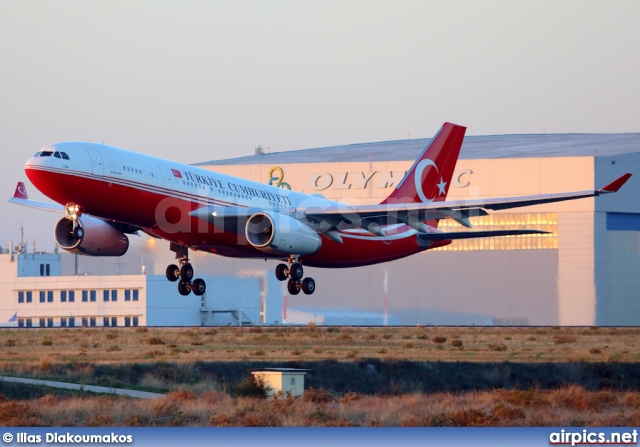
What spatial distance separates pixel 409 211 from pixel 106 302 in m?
52.2

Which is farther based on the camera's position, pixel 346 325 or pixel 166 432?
pixel 346 325

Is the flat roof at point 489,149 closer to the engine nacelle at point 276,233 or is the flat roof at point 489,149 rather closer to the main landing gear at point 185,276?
the main landing gear at point 185,276

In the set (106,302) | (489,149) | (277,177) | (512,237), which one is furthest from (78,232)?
(106,302)

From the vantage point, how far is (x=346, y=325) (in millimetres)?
73500

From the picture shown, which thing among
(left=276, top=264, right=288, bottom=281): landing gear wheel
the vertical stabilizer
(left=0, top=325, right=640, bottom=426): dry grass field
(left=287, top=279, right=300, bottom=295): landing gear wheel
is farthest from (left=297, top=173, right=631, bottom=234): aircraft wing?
the vertical stabilizer

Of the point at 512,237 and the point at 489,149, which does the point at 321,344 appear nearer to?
the point at 512,237

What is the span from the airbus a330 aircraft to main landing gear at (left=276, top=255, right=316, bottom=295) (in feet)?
0.17

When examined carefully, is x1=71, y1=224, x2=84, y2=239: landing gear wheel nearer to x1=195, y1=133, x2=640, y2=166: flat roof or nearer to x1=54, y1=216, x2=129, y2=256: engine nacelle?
x1=54, y1=216, x2=129, y2=256: engine nacelle

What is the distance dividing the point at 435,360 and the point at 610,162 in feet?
106

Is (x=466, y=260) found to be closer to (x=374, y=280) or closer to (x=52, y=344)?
(x=374, y=280)

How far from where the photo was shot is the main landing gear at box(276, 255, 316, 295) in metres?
48.9

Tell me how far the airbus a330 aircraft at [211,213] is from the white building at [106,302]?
28.5 metres

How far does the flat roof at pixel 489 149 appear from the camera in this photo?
81812mm

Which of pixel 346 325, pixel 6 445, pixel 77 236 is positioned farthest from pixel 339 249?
pixel 6 445
